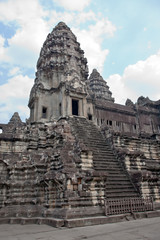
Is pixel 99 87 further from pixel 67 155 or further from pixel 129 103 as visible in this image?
pixel 67 155

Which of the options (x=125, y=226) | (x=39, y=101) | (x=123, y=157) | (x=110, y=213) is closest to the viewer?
(x=125, y=226)

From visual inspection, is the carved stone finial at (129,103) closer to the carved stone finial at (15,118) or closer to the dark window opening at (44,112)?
the dark window opening at (44,112)

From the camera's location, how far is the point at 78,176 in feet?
35.8

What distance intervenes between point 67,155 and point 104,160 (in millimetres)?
3593

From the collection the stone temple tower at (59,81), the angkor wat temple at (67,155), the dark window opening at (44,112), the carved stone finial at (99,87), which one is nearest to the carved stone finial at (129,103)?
the angkor wat temple at (67,155)

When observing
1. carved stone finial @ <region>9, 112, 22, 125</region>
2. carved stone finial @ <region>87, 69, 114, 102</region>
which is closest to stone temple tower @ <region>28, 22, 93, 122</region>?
carved stone finial @ <region>9, 112, 22, 125</region>

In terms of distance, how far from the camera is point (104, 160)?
48.6 feet

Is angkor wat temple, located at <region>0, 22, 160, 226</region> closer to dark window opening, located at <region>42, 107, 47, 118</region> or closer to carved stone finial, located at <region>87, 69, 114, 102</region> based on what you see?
dark window opening, located at <region>42, 107, 47, 118</region>

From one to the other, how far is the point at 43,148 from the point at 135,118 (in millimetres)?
17345

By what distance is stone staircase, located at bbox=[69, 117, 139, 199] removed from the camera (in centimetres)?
1240

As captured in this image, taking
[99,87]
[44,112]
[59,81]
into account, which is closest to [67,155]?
[44,112]

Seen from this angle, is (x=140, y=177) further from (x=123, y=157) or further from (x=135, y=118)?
(x=135, y=118)

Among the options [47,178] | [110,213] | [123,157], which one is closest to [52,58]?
[123,157]

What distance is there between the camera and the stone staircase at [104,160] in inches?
488
